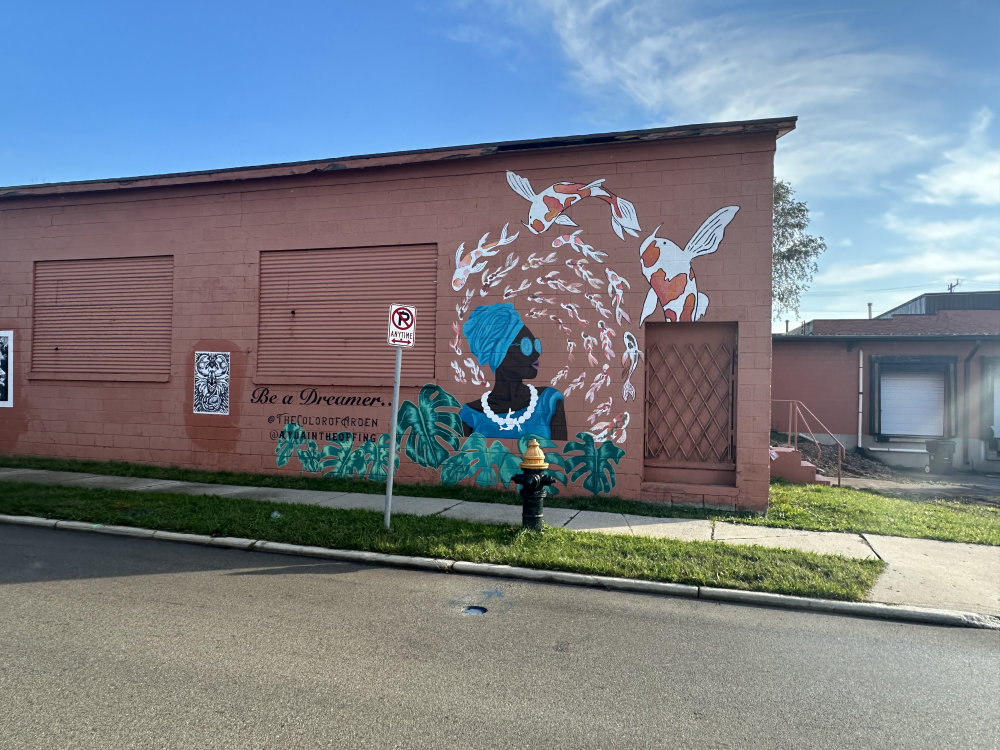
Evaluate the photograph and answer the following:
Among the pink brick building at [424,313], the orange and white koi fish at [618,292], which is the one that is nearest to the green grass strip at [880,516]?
the pink brick building at [424,313]

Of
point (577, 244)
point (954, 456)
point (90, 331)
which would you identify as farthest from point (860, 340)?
point (90, 331)

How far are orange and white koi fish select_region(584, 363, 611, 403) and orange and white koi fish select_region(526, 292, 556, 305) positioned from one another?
1374mm

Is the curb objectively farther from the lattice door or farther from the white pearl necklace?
the lattice door

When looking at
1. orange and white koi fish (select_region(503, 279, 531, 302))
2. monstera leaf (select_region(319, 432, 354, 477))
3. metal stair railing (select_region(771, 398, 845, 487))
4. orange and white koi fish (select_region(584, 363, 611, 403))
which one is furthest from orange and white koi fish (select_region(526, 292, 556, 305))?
metal stair railing (select_region(771, 398, 845, 487))

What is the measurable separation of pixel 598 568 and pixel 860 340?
57.3ft

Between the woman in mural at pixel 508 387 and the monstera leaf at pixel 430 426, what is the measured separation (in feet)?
0.88

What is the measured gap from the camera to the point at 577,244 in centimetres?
1084

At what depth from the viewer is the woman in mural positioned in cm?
1084

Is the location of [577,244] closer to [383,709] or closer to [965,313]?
[383,709]

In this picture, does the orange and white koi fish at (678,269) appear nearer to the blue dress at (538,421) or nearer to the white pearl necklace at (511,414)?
the blue dress at (538,421)

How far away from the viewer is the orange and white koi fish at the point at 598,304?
35.0 ft

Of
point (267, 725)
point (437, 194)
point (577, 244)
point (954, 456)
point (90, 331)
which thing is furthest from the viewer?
point (954, 456)

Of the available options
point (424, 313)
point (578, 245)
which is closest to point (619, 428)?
point (578, 245)

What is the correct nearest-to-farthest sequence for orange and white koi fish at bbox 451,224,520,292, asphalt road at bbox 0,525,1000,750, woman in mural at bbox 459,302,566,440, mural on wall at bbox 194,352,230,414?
asphalt road at bbox 0,525,1000,750 → woman in mural at bbox 459,302,566,440 → orange and white koi fish at bbox 451,224,520,292 → mural on wall at bbox 194,352,230,414
